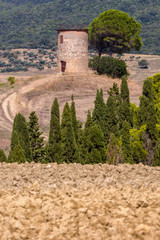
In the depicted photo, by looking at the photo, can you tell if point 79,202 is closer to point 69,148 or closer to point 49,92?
point 69,148

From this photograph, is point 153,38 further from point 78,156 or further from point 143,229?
point 143,229

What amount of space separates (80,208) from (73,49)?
145 feet

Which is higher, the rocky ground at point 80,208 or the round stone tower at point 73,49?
the round stone tower at point 73,49

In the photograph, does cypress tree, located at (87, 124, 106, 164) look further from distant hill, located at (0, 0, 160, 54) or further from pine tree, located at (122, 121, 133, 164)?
distant hill, located at (0, 0, 160, 54)

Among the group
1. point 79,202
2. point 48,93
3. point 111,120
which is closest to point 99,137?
point 111,120

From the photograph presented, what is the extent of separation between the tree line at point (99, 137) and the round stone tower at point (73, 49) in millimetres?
23303

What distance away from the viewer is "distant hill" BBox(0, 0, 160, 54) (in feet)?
376

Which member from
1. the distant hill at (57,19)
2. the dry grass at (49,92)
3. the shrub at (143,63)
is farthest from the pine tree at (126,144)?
the distant hill at (57,19)

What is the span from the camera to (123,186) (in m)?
12.3

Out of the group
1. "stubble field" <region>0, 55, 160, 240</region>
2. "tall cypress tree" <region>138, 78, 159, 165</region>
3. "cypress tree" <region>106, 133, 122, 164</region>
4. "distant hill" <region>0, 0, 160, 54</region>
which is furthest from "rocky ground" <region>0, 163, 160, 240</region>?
"distant hill" <region>0, 0, 160, 54</region>

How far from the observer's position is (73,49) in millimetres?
52438

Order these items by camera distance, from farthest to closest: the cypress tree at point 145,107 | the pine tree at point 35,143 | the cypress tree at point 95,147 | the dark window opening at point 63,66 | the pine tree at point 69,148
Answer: the dark window opening at point 63,66 → the cypress tree at point 145,107 → the pine tree at point 35,143 → the pine tree at point 69,148 → the cypress tree at point 95,147

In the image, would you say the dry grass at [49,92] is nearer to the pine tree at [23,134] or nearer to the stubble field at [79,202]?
the pine tree at [23,134]

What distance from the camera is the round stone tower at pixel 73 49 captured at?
52.2m
